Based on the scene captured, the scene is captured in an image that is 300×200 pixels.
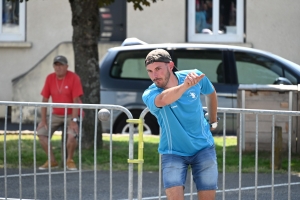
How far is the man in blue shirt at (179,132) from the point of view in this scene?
5.74 meters

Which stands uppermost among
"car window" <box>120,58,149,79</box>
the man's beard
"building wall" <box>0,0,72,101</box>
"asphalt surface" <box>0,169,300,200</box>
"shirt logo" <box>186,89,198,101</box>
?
"building wall" <box>0,0,72,101</box>

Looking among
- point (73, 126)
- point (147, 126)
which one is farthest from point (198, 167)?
point (147, 126)

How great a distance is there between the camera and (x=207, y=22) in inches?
718

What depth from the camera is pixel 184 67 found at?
13398 mm

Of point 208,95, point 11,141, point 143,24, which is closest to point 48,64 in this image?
point 143,24

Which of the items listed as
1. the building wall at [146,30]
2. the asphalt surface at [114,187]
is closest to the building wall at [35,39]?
the building wall at [146,30]

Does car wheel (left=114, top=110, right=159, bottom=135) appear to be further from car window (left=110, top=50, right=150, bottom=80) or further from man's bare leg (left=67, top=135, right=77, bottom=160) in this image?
man's bare leg (left=67, top=135, right=77, bottom=160)

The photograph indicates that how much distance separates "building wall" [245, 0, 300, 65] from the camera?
1759 centimetres

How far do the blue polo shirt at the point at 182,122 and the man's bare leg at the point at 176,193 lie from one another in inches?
10.7

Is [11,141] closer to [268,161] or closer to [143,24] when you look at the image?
[268,161]

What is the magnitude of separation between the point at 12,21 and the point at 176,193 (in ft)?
44.5

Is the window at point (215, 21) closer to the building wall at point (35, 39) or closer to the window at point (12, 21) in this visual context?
the building wall at point (35, 39)

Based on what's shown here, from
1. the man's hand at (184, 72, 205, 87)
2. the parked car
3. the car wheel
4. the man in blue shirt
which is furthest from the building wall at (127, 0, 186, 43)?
the man's hand at (184, 72, 205, 87)

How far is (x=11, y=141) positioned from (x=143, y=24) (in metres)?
7.31
